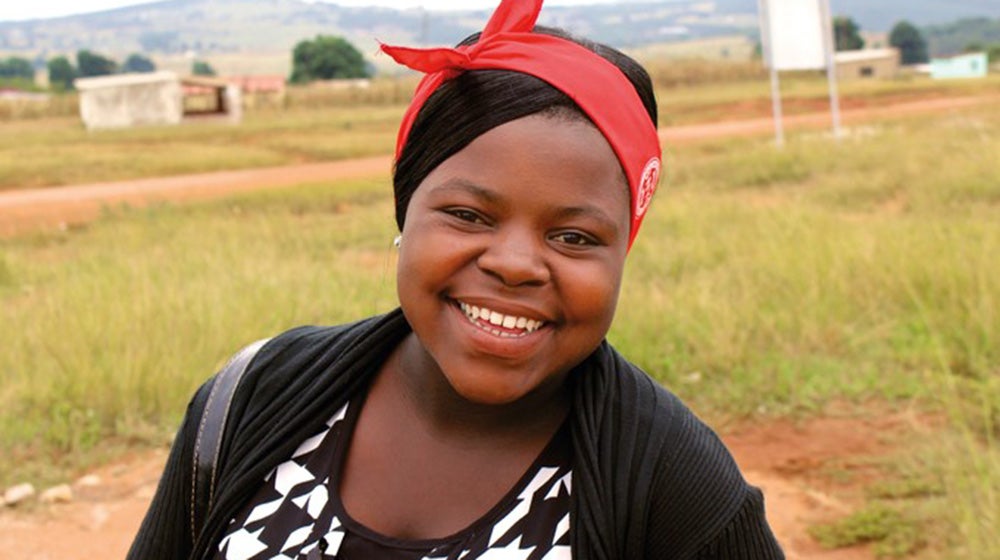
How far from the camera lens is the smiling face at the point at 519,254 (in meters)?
1.35

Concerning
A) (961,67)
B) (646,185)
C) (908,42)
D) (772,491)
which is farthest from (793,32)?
(908,42)

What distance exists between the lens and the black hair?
4.48 feet

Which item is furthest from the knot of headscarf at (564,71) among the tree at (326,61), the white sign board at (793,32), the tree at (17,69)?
the tree at (17,69)

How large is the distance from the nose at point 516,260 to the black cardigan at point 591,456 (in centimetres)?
18

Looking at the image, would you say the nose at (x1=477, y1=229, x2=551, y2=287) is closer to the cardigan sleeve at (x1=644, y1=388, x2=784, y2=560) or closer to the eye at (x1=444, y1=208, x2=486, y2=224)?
the eye at (x1=444, y1=208, x2=486, y2=224)

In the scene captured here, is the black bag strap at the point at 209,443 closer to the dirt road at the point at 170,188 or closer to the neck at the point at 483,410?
the neck at the point at 483,410

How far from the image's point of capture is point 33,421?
420 centimetres

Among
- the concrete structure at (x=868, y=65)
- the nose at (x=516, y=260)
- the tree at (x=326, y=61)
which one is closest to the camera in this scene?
the nose at (x=516, y=260)

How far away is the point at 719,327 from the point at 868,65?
5507 cm

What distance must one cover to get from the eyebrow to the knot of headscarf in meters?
0.07

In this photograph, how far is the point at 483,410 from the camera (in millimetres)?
1482

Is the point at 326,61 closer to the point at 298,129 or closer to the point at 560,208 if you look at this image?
the point at 298,129

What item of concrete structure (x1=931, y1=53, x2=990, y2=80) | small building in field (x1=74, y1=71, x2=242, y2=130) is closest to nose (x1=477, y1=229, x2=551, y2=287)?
small building in field (x1=74, y1=71, x2=242, y2=130)

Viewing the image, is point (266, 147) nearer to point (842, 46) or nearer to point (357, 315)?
point (357, 315)
